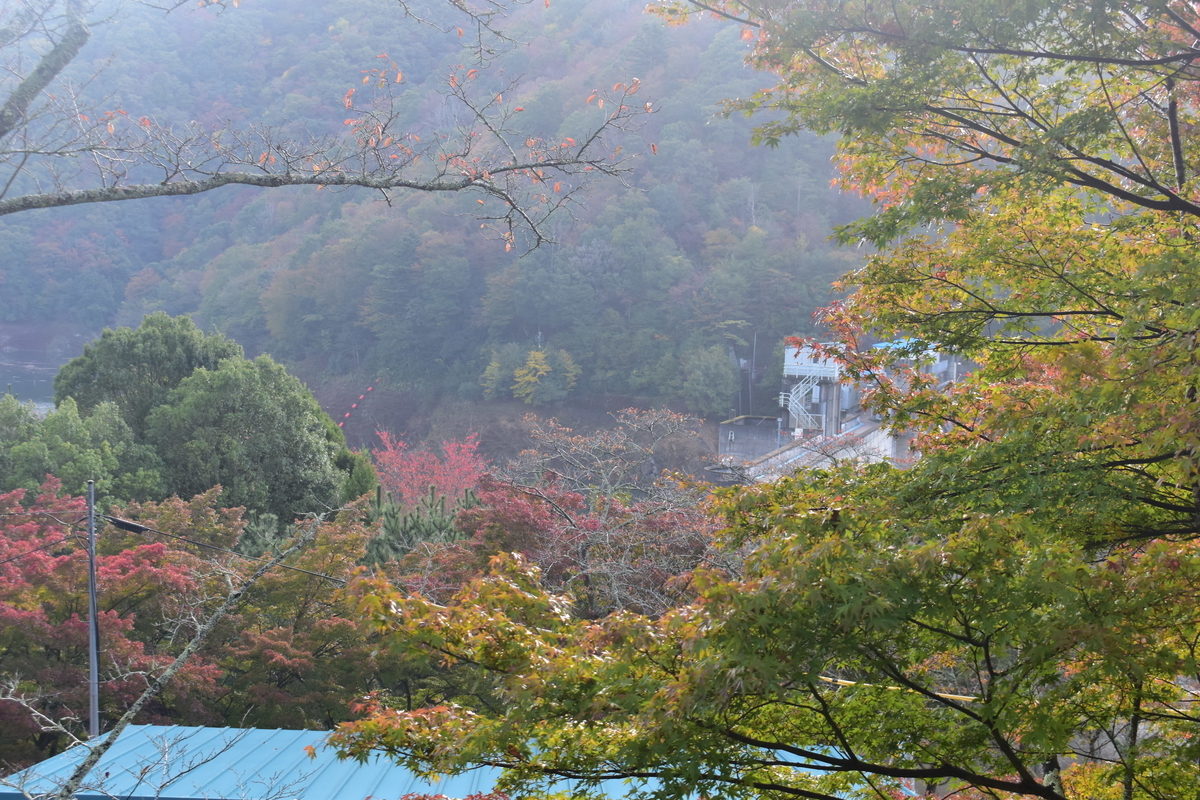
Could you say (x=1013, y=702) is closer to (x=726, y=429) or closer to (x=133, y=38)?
(x=726, y=429)

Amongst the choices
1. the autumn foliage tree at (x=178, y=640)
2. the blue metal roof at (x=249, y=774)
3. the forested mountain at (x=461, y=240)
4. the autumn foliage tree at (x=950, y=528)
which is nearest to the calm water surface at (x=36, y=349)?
the forested mountain at (x=461, y=240)

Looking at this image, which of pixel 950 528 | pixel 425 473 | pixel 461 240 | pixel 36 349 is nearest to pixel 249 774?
pixel 950 528

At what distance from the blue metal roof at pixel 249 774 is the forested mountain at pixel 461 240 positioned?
103 feet

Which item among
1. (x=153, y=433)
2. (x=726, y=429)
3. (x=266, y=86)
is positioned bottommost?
(x=726, y=429)

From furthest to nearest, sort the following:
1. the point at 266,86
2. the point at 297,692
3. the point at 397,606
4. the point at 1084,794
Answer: the point at 266,86 < the point at 297,692 < the point at 1084,794 < the point at 397,606

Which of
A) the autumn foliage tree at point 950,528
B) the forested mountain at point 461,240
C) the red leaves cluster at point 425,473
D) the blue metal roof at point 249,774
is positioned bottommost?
the red leaves cluster at point 425,473

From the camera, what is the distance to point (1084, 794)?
490cm

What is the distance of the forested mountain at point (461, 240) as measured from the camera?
1582 inches

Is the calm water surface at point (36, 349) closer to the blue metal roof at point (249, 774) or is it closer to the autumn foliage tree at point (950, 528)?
the blue metal roof at point (249, 774)

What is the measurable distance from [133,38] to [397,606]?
58.3 metres

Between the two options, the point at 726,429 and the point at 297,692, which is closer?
the point at 297,692

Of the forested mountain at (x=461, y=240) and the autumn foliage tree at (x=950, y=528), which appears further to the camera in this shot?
the forested mountain at (x=461, y=240)

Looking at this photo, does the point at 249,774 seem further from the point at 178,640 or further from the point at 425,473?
the point at 425,473

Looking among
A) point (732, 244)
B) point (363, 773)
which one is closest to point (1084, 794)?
point (363, 773)
